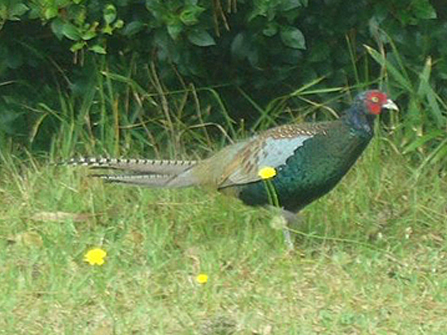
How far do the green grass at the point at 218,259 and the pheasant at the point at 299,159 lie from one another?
193mm

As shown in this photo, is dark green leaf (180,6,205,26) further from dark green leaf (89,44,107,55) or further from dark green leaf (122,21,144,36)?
dark green leaf (89,44,107,55)

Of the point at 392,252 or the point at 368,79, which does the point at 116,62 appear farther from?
the point at 392,252

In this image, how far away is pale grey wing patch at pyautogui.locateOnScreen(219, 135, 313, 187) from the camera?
5.64 m

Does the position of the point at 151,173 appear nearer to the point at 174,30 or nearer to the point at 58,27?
the point at 174,30

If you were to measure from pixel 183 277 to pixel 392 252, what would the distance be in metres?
0.86

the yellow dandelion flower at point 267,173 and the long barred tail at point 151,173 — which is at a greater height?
the yellow dandelion flower at point 267,173

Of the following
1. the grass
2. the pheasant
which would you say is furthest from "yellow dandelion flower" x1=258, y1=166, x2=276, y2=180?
the grass

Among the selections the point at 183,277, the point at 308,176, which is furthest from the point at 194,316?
the point at 308,176

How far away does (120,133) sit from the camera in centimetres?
685

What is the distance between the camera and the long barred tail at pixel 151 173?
5.94 meters

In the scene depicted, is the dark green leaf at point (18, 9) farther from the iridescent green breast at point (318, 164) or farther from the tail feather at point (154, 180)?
the iridescent green breast at point (318, 164)

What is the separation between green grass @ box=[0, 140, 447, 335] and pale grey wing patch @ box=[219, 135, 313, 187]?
25 centimetres

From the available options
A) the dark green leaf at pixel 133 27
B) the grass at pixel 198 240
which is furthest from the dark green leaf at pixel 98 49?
the grass at pixel 198 240

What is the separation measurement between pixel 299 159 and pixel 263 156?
16 cm
